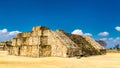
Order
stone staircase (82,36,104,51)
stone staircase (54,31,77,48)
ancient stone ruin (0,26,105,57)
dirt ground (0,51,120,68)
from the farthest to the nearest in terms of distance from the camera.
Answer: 1. stone staircase (82,36,104,51)
2. stone staircase (54,31,77,48)
3. ancient stone ruin (0,26,105,57)
4. dirt ground (0,51,120,68)

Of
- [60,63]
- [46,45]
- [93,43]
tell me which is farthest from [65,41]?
[60,63]

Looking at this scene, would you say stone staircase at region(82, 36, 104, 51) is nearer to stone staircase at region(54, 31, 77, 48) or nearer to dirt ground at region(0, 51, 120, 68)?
stone staircase at region(54, 31, 77, 48)

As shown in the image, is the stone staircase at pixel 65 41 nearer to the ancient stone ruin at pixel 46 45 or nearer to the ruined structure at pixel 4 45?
the ancient stone ruin at pixel 46 45

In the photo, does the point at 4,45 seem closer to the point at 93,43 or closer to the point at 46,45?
the point at 93,43

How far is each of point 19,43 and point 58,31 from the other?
6411mm

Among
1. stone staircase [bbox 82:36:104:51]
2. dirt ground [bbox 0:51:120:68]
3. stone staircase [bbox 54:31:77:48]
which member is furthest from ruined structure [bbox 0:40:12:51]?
dirt ground [bbox 0:51:120:68]

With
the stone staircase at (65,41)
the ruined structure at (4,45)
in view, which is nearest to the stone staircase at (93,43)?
the stone staircase at (65,41)

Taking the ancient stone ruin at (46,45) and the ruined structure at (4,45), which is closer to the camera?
the ancient stone ruin at (46,45)

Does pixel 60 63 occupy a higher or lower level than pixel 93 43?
lower

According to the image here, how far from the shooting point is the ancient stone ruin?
28.7 meters

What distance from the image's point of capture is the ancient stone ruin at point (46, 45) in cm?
2866

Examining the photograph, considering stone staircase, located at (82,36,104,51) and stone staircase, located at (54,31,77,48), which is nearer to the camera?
stone staircase, located at (54,31,77,48)

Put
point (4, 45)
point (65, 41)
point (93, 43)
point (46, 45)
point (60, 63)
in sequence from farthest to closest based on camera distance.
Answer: point (4, 45)
point (93, 43)
point (46, 45)
point (65, 41)
point (60, 63)

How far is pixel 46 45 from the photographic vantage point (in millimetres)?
30266
